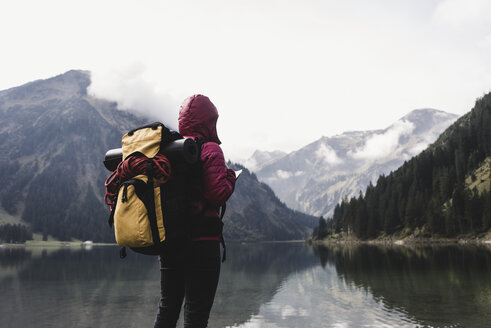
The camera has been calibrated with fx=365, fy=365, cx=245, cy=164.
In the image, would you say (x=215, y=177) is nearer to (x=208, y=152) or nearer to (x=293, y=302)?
(x=208, y=152)

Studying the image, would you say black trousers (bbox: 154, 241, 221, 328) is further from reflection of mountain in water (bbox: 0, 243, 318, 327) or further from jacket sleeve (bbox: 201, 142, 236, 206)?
reflection of mountain in water (bbox: 0, 243, 318, 327)

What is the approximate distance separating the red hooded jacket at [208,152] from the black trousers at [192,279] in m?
0.53

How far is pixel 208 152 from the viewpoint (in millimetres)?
5203

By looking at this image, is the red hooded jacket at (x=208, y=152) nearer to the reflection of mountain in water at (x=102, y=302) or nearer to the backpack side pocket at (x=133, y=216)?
the backpack side pocket at (x=133, y=216)

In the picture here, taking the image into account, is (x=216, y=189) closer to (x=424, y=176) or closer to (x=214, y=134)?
(x=214, y=134)

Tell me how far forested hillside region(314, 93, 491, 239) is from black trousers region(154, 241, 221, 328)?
127271 mm

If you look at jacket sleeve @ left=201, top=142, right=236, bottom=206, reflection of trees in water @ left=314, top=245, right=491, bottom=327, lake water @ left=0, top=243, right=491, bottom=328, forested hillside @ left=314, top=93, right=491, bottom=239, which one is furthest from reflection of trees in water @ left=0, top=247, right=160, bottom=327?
forested hillside @ left=314, top=93, right=491, bottom=239

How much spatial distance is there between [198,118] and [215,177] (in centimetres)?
113

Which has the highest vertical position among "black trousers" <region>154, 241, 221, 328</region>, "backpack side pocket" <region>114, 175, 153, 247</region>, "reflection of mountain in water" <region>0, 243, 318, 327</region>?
"backpack side pocket" <region>114, 175, 153, 247</region>

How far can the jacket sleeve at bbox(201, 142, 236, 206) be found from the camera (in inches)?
198

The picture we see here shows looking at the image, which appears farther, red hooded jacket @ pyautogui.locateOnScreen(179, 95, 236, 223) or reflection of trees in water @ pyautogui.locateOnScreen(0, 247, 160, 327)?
reflection of trees in water @ pyautogui.locateOnScreen(0, 247, 160, 327)

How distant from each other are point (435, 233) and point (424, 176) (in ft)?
160

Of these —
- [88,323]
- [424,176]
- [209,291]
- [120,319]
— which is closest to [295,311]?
[120,319]

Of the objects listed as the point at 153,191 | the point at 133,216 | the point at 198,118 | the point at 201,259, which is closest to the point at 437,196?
the point at 198,118
